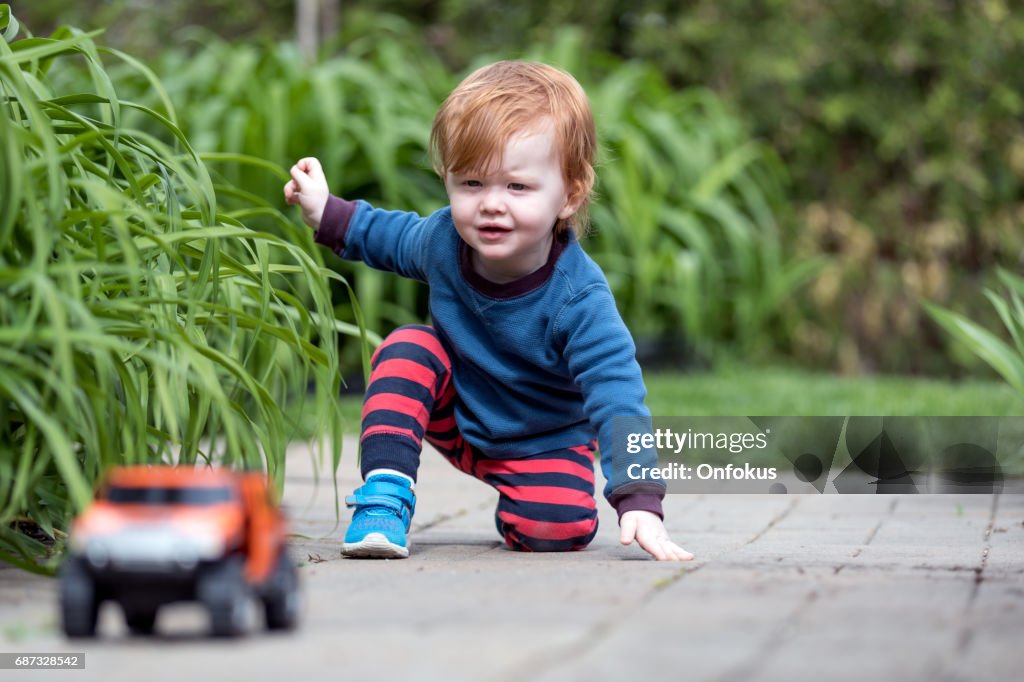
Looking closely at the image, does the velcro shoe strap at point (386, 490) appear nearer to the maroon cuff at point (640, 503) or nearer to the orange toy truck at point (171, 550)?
the maroon cuff at point (640, 503)

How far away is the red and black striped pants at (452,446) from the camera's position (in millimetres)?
2148

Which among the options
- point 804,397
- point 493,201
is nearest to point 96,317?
point 493,201

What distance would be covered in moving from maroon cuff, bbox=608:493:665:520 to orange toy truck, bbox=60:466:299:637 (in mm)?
965

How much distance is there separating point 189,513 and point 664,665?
447 mm

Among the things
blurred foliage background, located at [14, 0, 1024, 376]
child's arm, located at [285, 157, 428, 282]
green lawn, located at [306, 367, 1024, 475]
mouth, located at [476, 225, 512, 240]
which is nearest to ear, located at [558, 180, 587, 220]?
mouth, located at [476, 225, 512, 240]

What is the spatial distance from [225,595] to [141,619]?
131mm

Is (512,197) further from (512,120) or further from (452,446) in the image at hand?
(452,446)

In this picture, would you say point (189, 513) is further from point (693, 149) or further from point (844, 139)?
point (844, 139)

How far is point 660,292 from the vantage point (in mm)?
4957

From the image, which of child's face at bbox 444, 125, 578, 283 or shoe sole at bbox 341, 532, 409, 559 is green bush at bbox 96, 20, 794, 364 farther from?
shoe sole at bbox 341, 532, 409, 559

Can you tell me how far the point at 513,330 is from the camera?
2227 millimetres

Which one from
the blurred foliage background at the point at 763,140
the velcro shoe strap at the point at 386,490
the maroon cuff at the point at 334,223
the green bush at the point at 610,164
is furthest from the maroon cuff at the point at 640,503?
the blurred foliage background at the point at 763,140

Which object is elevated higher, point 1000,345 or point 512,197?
point 512,197

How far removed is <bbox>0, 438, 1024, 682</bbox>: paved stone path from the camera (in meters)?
1.13
